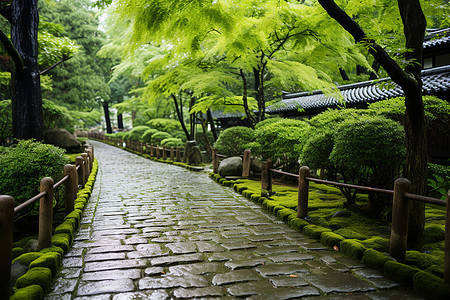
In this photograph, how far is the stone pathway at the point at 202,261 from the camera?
3.61 meters

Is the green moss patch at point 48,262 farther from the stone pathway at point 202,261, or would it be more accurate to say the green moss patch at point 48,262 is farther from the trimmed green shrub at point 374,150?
the trimmed green shrub at point 374,150

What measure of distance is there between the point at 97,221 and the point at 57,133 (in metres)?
16.0

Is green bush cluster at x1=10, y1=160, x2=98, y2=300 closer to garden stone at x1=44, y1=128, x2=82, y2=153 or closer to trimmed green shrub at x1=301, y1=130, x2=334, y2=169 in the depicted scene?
trimmed green shrub at x1=301, y1=130, x2=334, y2=169

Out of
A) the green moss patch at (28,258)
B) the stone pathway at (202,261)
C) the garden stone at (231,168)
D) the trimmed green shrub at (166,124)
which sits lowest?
the stone pathway at (202,261)

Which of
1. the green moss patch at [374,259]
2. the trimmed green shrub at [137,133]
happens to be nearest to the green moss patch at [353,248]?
the green moss patch at [374,259]

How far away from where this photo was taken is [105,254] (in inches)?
185

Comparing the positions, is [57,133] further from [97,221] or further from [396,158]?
[396,158]

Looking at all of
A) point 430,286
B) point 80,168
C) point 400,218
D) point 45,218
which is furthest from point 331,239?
point 80,168

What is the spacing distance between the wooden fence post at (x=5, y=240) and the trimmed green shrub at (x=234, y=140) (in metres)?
10.3

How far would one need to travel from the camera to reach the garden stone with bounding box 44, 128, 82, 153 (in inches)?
767

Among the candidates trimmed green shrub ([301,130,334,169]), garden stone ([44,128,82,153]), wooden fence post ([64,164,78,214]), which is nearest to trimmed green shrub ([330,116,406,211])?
trimmed green shrub ([301,130,334,169])

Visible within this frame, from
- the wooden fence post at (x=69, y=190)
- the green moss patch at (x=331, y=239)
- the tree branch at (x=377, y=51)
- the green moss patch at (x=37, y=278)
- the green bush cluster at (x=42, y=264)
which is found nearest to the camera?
the green bush cluster at (x=42, y=264)

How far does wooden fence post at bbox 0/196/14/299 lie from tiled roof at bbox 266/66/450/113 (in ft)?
22.7

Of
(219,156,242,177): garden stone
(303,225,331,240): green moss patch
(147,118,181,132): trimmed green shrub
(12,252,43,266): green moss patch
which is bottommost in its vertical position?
(303,225,331,240): green moss patch
